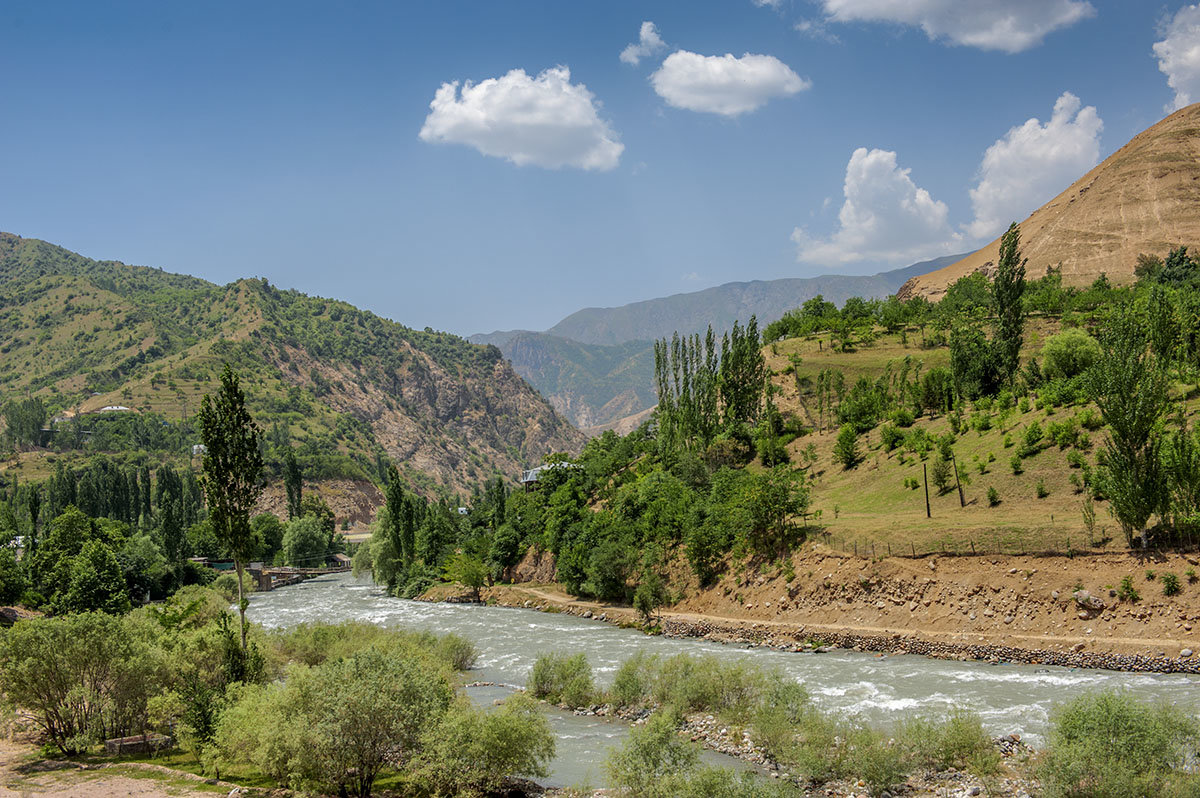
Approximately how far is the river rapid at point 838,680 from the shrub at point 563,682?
3.71ft

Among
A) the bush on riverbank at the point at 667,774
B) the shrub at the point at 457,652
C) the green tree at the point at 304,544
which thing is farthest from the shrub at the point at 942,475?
the green tree at the point at 304,544

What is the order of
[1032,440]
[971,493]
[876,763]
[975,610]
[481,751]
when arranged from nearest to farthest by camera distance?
[481,751]
[876,763]
[975,610]
[1032,440]
[971,493]

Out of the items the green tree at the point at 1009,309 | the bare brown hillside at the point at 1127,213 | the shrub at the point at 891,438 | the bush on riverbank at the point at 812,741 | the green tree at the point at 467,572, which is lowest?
the green tree at the point at 467,572

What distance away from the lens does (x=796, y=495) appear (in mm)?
55906

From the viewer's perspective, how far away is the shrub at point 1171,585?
36406mm

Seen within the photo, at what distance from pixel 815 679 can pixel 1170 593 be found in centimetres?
1653

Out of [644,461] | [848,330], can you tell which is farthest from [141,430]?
[848,330]

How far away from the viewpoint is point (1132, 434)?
40188 millimetres

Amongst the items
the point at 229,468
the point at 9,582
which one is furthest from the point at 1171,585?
the point at 9,582

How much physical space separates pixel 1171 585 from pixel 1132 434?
7.64 m

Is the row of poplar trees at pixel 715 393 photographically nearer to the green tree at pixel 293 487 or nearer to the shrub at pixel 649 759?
the shrub at pixel 649 759

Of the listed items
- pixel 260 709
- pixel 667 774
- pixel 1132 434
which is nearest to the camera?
pixel 667 774

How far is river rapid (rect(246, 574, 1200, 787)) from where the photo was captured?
2803 cm

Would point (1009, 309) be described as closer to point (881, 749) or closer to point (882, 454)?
point (882, 454)
